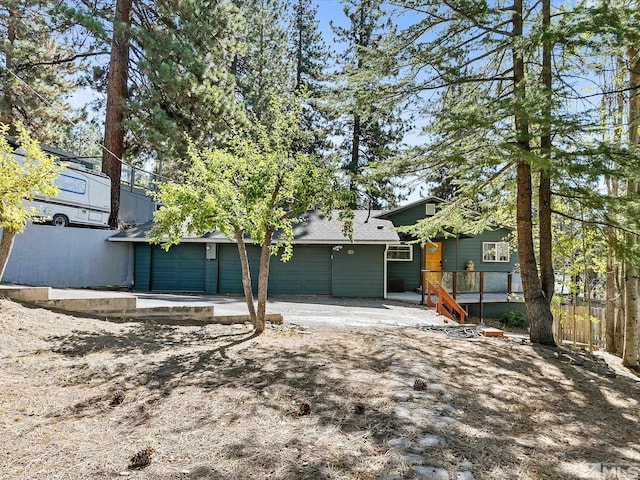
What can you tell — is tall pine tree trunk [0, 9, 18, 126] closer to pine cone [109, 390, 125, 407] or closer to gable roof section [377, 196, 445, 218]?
gable roof section [377, 196, 445, 218]

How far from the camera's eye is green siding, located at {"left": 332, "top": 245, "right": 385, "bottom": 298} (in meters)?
14.2

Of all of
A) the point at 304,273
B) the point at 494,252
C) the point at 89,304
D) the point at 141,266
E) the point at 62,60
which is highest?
the point at 62,60

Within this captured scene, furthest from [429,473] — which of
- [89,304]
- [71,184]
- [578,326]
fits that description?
[71,184]

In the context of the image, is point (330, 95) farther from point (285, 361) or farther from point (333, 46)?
point (333, 46)

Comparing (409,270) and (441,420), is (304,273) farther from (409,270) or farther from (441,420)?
(441,420)

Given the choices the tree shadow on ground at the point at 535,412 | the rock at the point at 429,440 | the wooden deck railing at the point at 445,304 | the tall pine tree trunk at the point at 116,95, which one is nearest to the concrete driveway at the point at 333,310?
the wooden deck railing at the point at 445,304

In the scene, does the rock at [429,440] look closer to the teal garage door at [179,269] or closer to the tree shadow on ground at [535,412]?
the tree shadow on ground at [535,412]

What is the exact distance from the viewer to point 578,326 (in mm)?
12172

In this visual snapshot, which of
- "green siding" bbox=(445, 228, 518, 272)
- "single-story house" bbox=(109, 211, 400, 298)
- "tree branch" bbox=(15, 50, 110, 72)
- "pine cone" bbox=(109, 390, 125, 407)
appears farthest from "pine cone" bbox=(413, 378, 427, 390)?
"tree branch" bbox=(15, 50, 110, 72)

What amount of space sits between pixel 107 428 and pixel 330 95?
609cm

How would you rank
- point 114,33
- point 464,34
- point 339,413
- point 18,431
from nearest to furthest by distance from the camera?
point 18,431
point 339,413
point 464,34
point 114,33

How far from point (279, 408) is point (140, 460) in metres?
1.13

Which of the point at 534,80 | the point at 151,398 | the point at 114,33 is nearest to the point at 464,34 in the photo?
the point at 534,80

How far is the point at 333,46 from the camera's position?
75.2ft
